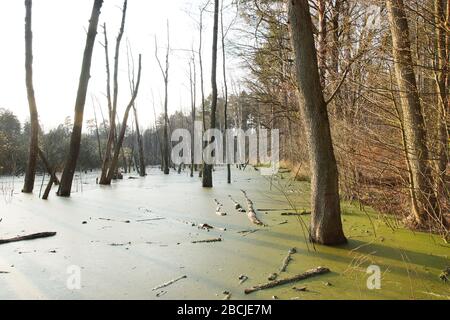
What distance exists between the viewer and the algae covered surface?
2.86m

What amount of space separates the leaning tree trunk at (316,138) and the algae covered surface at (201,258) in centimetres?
24

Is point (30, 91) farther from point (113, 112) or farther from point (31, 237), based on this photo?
point (31, 237)

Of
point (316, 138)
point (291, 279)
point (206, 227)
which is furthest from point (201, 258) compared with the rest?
point (316, 138)

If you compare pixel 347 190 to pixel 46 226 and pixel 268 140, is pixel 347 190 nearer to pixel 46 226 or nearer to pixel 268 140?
pixel 46 226

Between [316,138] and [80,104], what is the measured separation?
6937 millimetres

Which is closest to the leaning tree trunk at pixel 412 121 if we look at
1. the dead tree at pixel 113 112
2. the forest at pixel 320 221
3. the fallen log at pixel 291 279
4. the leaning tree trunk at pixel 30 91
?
the forest at pixel 320 221

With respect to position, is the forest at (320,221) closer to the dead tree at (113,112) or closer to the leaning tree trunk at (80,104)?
the leaning tree trunk at (80,104)

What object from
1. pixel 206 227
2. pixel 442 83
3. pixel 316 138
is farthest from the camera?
pixel 206 227

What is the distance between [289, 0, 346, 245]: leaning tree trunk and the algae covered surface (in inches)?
9.3

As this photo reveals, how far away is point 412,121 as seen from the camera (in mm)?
4891

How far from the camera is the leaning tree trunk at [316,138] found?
4.19 meters

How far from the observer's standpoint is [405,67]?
4.77 m
